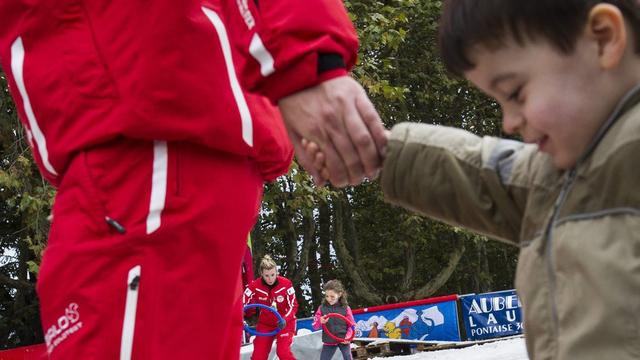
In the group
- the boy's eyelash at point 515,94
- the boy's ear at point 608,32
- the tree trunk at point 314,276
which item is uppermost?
the boy's ear at point 608,32

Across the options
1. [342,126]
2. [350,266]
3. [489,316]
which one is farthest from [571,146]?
[350,266]

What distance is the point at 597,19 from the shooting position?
147cm

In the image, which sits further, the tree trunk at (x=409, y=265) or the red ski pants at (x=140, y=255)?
the tree trunk at (x=409, y=265)

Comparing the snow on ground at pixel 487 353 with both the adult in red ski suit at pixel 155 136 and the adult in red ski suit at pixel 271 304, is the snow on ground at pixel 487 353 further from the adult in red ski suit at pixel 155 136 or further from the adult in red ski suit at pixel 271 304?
the adult in red ski suit at pixel 155 136

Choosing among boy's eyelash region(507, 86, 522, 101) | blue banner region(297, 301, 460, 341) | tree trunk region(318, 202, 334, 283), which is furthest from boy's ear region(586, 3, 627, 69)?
tree trunk region(318, 202, 334, 283)

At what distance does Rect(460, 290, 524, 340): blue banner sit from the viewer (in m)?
17.6

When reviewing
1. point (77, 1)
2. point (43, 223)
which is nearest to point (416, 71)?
point (43, 223)

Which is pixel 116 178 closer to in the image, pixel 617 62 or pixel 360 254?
pixel 617 62

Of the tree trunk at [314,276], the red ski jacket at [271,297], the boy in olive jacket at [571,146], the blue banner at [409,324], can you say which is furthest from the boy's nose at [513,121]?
the tree trunk at [314,276]

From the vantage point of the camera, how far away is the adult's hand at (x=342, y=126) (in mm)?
1927

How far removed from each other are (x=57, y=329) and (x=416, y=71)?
21060 millimetres

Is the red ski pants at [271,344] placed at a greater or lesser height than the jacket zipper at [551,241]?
lesser

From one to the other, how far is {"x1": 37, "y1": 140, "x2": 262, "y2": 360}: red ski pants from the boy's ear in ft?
3.14

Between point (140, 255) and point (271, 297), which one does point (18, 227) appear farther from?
point (140, 255)
